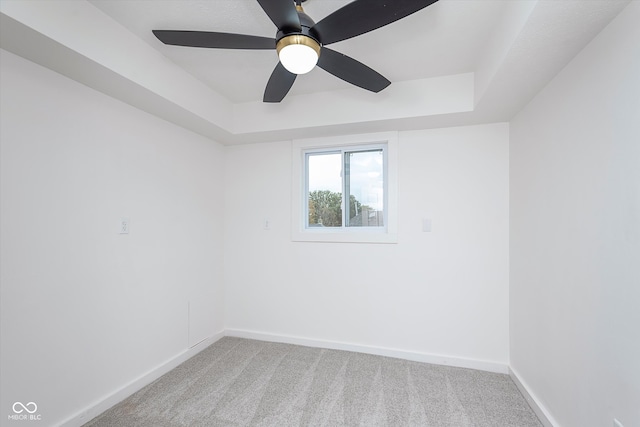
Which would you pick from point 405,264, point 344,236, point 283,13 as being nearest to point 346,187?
point 344,236

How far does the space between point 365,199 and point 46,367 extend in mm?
2590

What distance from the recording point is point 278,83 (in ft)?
5.54

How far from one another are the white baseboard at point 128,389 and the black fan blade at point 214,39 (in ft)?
7.41

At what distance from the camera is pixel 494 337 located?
7.57 ft

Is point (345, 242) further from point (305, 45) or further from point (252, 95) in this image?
point (305, 45)

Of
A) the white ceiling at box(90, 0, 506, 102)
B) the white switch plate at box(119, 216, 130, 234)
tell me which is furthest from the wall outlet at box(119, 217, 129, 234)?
the white ceiling at box(90, 0, 506, 102)

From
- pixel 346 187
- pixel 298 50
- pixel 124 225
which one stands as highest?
pixel 298 50

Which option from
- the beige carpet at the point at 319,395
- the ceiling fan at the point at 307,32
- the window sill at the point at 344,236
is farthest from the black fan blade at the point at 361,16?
the beige carpet at the point at 319,395

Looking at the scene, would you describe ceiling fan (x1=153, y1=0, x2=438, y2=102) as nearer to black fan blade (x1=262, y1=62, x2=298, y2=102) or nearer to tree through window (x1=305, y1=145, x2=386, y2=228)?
black fan blade (x1=262, y1=62, x2=298, y2=102)

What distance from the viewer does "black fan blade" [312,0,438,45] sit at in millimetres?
1035

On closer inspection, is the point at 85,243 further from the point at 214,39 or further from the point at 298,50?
the point at 298,50

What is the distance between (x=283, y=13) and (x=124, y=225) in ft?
5.90

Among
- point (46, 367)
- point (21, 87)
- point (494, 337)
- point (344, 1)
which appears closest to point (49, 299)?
point (46, 367)

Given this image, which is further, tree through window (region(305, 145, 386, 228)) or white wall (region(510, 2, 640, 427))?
tree through window (region(305, 145, 386, 228))
